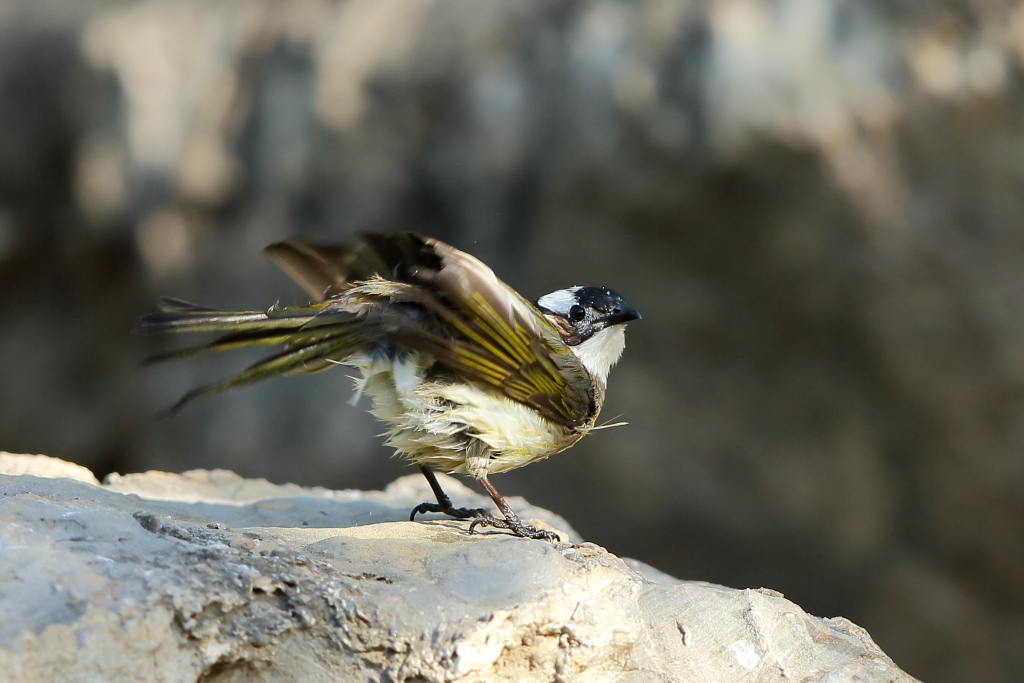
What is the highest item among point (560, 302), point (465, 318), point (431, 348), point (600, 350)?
point (560, 302)

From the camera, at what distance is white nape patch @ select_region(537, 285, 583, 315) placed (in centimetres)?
390

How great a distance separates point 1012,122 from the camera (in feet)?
19.0

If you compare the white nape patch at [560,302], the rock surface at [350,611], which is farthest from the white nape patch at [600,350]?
the rock surface at [350,611]

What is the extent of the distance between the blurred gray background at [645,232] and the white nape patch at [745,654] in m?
3.43

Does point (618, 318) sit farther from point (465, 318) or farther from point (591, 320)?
point (465, 318)

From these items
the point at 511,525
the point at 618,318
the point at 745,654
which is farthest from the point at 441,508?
the point at 745,654

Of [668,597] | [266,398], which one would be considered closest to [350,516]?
[668,597]

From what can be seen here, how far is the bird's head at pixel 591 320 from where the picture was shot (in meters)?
3.84

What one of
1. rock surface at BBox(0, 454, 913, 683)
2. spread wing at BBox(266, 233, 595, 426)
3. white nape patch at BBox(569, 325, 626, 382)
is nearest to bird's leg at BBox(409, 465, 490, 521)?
rock surface at BBox(0, 454, 913, 683)

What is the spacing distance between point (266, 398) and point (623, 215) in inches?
109

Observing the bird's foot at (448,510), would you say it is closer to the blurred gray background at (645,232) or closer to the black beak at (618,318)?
the black beak at (618,318)

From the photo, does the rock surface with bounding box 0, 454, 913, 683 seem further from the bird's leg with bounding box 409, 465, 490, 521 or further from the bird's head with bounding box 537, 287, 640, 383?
the bird's head with bounding box 537, 287, 640, 383

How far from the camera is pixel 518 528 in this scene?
3395mm

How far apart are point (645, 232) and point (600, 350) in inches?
98.3
